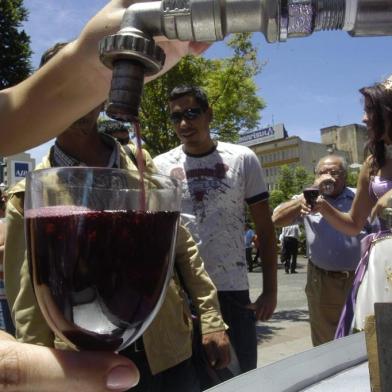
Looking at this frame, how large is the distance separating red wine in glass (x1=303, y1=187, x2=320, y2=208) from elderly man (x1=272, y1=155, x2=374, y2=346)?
0.60 feet

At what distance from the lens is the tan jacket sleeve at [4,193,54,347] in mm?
1929

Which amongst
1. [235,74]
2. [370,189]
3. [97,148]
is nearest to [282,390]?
[97,148]

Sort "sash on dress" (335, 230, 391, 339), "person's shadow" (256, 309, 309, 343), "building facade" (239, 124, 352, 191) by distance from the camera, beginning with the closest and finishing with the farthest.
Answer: "sash on dress" (335, 230, 391, 339)
"person's shadow" (256, 309, 309, 343)
"building facade" (239, 124, 352, 191)

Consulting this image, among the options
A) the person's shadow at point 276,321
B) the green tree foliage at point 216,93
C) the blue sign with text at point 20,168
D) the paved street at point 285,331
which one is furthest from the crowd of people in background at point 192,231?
the blue sign with text at point 20,168

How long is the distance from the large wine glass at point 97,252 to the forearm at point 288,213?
10.7ft

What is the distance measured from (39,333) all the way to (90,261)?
1.36 m

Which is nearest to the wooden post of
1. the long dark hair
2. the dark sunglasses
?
the long dark hair

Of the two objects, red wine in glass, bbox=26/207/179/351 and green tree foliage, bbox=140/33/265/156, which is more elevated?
green tree foliage, bbox=140/33/265/156

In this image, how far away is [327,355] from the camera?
1359 millimetres

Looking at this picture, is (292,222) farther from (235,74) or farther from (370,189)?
(235,74)

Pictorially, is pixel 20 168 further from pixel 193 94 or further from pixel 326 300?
pixel 326 300

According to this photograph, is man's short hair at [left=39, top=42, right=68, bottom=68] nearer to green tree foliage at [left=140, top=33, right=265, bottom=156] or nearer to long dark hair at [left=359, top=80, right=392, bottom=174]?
long dark hair at [left=359, top=80, right=392, bottom=174]

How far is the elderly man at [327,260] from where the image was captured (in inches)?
147

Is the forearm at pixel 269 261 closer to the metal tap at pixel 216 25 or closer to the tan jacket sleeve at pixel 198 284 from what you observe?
the tan jacket sleeve at pixel 198 284
